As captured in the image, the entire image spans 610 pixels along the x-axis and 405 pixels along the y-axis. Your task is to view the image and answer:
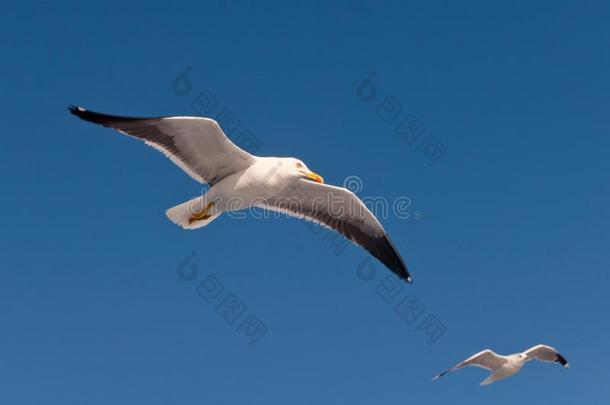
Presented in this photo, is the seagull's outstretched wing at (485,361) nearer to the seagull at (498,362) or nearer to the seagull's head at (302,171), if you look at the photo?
the seagull at (498,362)

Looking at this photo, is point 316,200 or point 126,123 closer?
point 126,123

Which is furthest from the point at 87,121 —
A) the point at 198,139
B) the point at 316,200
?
the point at 316,200

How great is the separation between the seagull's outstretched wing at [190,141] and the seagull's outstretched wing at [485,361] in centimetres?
807

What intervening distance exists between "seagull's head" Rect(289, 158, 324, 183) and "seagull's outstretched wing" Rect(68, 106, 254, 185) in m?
0.55

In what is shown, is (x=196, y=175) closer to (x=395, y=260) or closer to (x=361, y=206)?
(x=361, y=206)

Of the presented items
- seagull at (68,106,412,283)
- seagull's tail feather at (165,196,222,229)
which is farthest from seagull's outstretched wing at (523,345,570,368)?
seagull's tail feather at (165,196,222,229)

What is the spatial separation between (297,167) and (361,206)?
1499 mm

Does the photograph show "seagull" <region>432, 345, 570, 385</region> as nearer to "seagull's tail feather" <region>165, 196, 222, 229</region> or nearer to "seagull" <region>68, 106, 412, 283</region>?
"seagull" <region>68, 106, 412, 283</region>

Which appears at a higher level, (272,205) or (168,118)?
(168,118)

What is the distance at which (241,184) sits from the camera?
8.93 metres

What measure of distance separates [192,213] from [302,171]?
62.0 inches

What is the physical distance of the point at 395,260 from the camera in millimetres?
10273

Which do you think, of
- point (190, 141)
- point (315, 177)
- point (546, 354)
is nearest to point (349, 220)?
point (315, 177)

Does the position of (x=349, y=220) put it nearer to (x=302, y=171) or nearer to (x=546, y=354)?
(x=302, y=171)
